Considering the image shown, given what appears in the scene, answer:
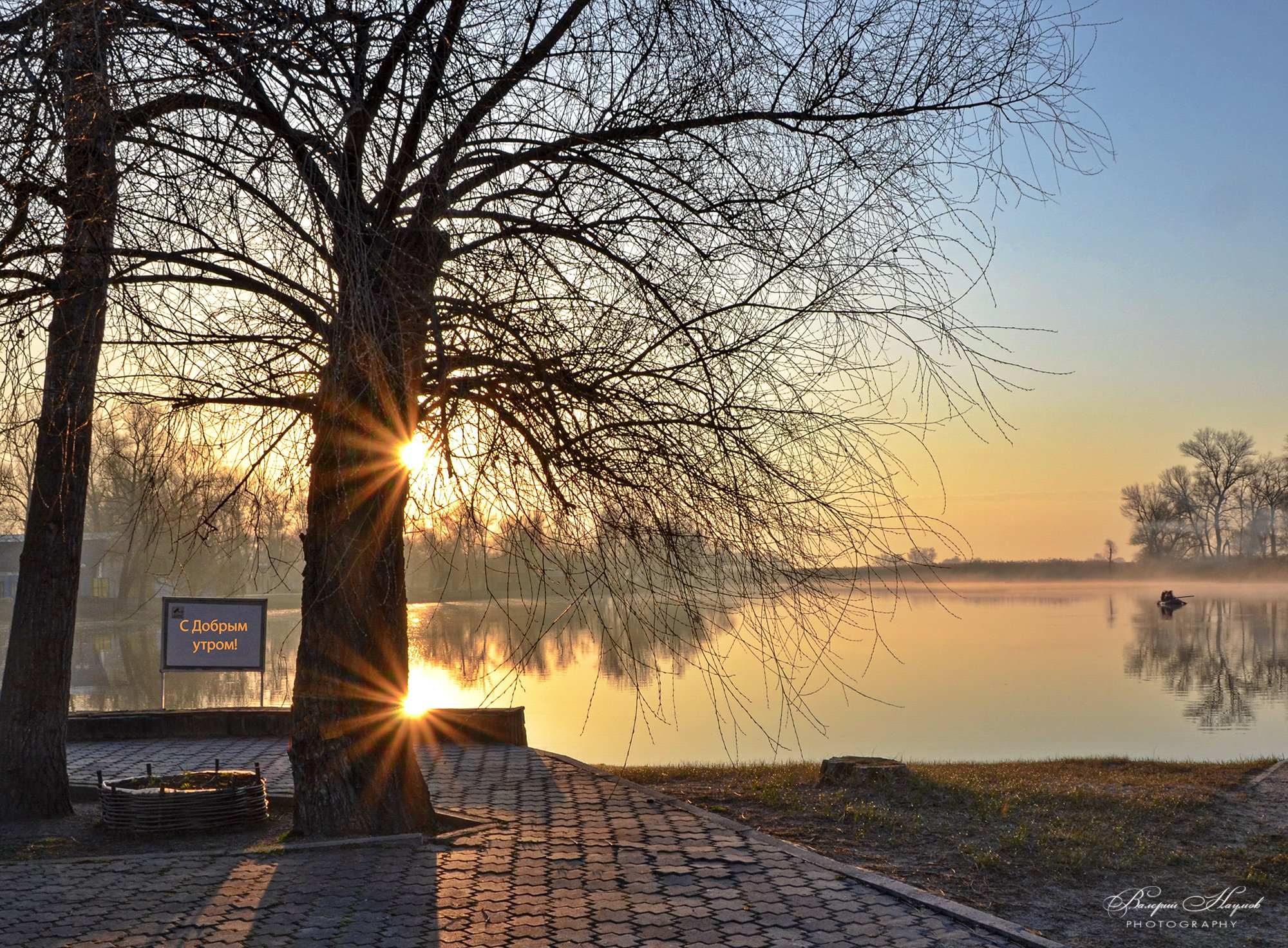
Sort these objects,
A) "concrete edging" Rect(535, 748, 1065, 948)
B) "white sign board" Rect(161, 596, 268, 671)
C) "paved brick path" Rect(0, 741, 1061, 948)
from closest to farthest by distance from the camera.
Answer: "paved brick path" Rect(0, 741, 1061, 948) → "concrete edging" Rect(535, 748, 1065, 948) → "white sign board" Rect(161, 596, 268, 671)

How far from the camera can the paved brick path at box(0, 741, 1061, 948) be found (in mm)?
5223

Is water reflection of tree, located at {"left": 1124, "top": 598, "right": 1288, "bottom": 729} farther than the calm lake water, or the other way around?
water reflection of tree, located at {"left": 1124, "top": 598, "right": 1288, "bottom": 729}

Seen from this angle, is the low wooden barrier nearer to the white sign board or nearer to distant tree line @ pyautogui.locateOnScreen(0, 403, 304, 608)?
the white sign board

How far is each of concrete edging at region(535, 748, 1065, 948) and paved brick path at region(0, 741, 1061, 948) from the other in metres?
0.04

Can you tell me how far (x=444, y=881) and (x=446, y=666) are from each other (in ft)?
3.91

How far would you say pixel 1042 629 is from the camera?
46000mm

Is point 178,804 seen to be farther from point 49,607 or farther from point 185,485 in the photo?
point 185,485

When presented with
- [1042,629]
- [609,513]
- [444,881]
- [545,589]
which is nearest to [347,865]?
[444,881]

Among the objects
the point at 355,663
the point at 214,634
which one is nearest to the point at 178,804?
the point at 355,663

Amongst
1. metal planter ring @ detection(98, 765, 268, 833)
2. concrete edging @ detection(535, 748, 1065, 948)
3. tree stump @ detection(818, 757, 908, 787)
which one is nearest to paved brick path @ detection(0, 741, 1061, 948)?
concrete edging @ detection(535, 748, 1065, 948)

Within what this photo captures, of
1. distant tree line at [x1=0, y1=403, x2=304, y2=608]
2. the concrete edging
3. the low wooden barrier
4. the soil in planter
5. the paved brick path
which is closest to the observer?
the paved brick path

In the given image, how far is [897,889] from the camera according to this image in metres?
6.12

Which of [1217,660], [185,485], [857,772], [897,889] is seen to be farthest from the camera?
[1217,660]

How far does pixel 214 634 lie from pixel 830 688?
14251mm
